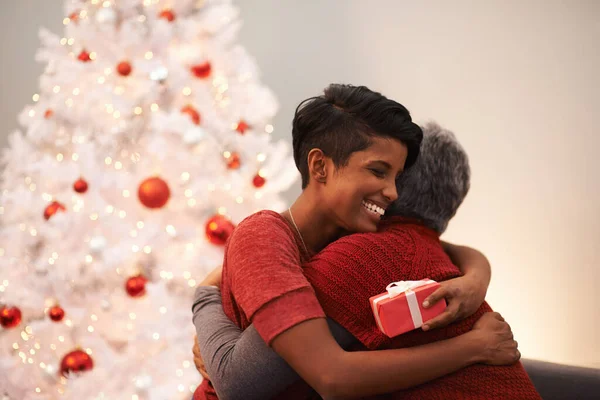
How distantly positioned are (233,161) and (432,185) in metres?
1.17

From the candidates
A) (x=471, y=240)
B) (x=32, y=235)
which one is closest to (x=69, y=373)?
(x=32, y=235)

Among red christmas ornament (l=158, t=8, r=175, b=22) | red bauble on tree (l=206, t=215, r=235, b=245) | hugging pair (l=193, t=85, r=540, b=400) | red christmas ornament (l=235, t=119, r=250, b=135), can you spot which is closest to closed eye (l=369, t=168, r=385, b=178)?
hugging pair (l=193, t=85, r=540, b=400)

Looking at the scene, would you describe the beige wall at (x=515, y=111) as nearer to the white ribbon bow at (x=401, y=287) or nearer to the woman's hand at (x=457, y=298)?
the woman's hand at (x=457, y=298)

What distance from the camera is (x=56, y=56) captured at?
2506mm

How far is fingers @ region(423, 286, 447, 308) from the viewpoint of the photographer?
1.08 metres

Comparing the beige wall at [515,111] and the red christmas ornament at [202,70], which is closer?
the red christmas ornament at [202,70]

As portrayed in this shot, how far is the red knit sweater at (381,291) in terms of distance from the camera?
1.13 m

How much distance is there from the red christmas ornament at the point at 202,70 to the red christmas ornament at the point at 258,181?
0.46m

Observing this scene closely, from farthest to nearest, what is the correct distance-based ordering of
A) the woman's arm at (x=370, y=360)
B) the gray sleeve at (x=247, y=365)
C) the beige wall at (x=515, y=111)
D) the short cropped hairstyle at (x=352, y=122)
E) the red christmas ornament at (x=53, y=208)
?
1. the beige wall at (x=515, y=111)
2. the red christmas ornament at (x=53, y=208)
3. the short cropped hairstyle at (x=352, y=122)
4. the gray sleeve at (x=247, y=365)
5. the woman's arm at (x=370, y=360)

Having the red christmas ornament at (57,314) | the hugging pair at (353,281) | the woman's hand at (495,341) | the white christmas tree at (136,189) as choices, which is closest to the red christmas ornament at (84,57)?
the white christmas tree at (136,189)

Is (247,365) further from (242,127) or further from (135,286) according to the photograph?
(242,127)

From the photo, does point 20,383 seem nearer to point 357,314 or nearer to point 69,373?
point 69,373

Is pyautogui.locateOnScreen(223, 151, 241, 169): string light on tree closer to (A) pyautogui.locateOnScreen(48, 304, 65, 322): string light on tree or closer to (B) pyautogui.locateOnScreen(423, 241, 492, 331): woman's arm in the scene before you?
(A) pyautogui.locateOnScreen(48, 304, 65, 322): string light on tree

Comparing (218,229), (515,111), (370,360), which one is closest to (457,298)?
(370,360)
